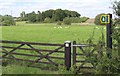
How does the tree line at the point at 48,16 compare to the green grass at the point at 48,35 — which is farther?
the tree line at the point at 48,16

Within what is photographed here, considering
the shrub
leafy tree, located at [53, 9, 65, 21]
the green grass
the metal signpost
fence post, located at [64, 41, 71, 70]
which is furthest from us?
leafy tree, located at [53, 9, 65, 21]

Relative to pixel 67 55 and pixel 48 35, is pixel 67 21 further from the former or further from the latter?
pixel 67 55

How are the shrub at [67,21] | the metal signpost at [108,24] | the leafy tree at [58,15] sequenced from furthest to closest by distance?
the leafy tree at [58,15], the shrub at [67,21], the metal signpost at [108,24]

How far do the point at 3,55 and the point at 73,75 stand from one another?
4.13 meters

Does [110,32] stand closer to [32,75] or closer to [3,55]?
[32,75]

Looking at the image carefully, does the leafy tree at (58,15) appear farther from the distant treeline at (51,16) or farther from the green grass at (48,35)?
the green grass at (48,35)

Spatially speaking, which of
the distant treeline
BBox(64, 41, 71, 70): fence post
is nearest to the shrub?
the distant treeline

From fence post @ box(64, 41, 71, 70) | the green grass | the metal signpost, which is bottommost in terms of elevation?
the green grass

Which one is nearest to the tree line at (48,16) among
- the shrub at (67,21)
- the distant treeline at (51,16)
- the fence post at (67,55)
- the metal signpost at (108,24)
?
the distant treeline at (51,16)

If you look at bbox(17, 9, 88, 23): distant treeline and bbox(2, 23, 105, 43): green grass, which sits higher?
bbox(17, 9, 88, 23): distant treeline

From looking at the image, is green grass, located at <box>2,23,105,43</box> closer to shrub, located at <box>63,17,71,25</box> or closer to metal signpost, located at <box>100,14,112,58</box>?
metal signpost, located at <box>100,14,112,58</box>

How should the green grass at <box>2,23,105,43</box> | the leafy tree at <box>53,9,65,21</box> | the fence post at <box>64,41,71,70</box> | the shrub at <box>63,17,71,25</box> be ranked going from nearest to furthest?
the fence post at <box>64,41,71,70</box>
the green grass at <box>2,23,105,43</box>
the shrub at <box>63,17,71,25</box>
the leafy tree at <box>53,9,65,21</box>

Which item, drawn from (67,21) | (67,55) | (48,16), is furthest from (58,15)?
(67,55)

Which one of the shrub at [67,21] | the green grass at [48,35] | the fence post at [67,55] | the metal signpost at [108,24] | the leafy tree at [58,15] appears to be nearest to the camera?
the metal signpost at [108,24]
